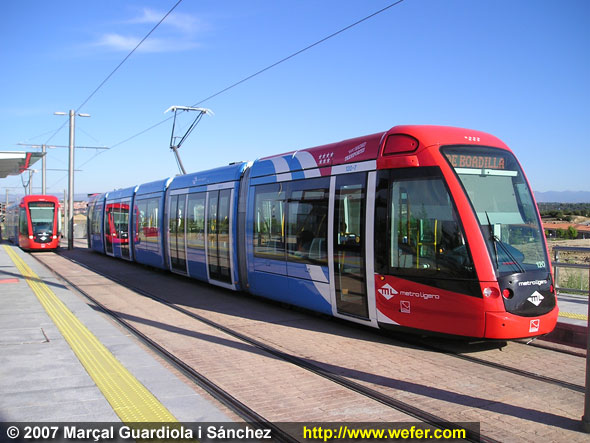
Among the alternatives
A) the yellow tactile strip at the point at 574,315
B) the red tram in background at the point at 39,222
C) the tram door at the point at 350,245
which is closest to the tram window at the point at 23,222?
the red tram in background at the point at 39,222

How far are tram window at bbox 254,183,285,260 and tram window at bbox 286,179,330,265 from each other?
0.32 m

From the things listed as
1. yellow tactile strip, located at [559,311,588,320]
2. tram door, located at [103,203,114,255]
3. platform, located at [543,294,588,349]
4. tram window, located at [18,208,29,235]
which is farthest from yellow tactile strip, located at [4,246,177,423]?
tram window, located at [18,208,29,235]

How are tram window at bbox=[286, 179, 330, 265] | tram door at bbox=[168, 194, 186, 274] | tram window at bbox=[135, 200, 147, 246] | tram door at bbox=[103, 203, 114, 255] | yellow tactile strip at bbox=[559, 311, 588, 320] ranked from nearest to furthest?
yellow tactile strip at bbox=[559, 311, 588, 320] < tram window at bbox=[286, 179, 330, 265] < tram door at bbox=[168, 194, 186, 274] < tram window at bbox=[135, 200, 147, 246] < tram door at bbox=[103, 203, 114, 255]

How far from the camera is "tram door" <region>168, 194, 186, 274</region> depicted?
1595 cm

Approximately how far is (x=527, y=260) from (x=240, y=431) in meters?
4.77

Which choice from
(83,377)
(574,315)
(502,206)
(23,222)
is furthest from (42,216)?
(502,206)

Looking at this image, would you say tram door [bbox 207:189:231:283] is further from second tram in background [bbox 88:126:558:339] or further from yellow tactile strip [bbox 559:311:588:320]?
yellow tactile strip [bbox 559:311:588:320]

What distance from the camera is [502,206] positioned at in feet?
25.2

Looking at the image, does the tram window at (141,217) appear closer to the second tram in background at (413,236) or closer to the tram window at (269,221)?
the tram window at (269,221)

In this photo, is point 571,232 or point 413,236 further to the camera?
point 571,232

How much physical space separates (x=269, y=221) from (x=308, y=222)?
1525 millimetres

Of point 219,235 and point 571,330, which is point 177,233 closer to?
point 219,235

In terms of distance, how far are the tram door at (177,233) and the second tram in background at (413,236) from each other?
5.32m

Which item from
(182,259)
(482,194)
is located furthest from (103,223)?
(482,194)
